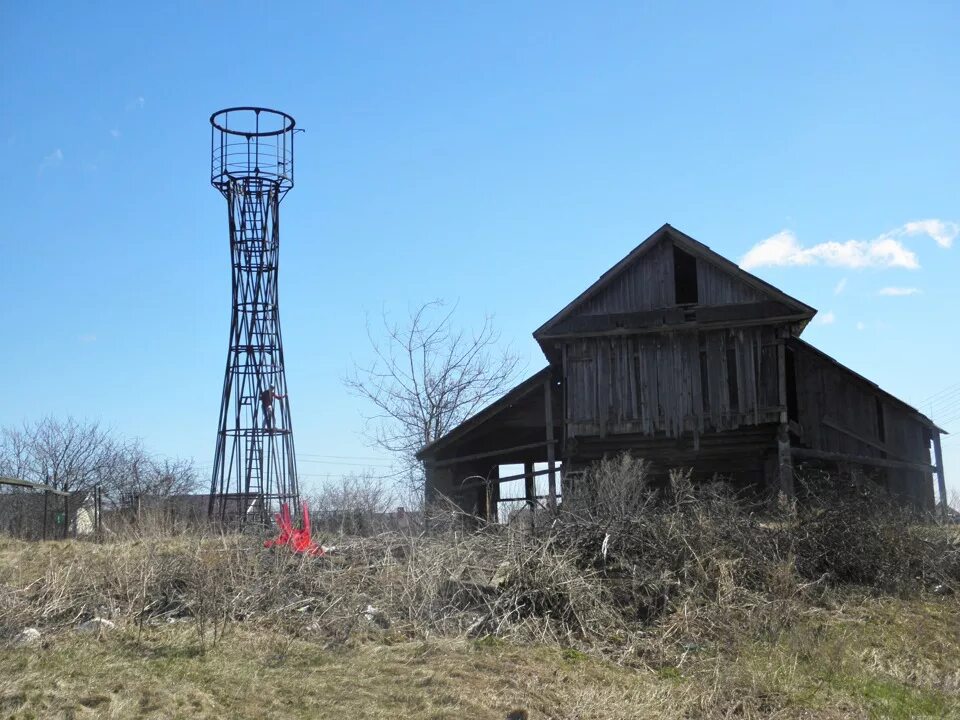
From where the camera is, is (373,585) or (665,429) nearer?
(373,585)

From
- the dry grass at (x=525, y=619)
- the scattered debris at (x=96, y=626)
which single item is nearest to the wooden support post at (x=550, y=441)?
the dry grass at (x=525, y=619)

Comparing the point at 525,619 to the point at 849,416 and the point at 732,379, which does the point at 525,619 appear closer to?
the point at 732,379

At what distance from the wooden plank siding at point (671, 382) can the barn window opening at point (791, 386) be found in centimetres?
210

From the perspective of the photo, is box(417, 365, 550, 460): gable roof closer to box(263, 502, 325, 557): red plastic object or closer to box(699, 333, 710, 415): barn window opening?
box(699, 333, 710, 415): barn window opening

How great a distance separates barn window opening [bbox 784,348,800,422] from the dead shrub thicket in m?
8.43

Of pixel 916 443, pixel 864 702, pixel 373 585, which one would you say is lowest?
pixel 864 702

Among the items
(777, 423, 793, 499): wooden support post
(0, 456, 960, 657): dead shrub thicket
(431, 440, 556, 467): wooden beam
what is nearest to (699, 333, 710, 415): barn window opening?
(777, 423, 793, 499): wooden support post

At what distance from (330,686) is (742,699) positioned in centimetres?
389

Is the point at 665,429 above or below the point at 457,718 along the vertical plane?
above

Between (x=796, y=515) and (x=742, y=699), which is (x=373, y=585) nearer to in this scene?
(x=742, y=699)

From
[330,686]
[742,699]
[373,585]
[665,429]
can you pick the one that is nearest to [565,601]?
[373,585]

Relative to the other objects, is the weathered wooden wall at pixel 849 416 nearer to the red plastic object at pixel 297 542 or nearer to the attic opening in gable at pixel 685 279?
the attic opening in gable at pixel 685 279

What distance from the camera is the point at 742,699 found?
32.6 ft

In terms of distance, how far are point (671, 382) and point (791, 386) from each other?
3.54 m
